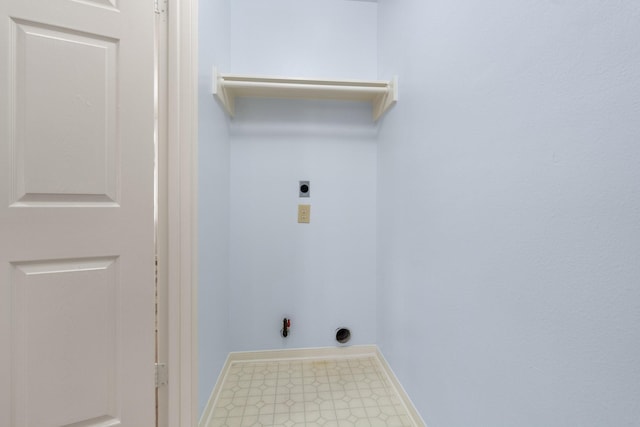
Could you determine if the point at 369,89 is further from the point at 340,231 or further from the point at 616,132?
the point at 616,132

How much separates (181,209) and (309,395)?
1.22 m

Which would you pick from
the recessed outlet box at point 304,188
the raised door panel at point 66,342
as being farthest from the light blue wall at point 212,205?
the recessed outlet box at point 304,188

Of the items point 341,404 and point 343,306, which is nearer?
point 341,404

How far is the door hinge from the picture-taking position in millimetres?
1045

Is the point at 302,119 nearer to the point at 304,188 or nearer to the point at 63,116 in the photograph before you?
the point at 304,188

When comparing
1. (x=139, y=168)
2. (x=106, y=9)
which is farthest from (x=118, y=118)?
(x=106, y=9)

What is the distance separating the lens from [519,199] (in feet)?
2.19

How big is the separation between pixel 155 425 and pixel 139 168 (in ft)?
3.41

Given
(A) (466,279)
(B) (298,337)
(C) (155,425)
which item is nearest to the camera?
(A) (466,279)

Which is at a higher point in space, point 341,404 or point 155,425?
point 155,425

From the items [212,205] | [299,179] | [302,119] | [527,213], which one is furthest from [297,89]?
[527,213]

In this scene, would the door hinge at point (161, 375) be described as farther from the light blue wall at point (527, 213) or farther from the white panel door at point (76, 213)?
the light blue wall at point (527, 213)

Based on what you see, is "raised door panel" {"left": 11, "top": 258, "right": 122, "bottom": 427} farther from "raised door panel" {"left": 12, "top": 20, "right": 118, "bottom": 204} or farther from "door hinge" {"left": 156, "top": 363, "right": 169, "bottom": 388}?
"raised door panel" {"left": 12, "top": 20, "right": 118, "bottom": 204}

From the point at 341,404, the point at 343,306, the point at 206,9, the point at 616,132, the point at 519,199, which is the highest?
the point at 206,9
